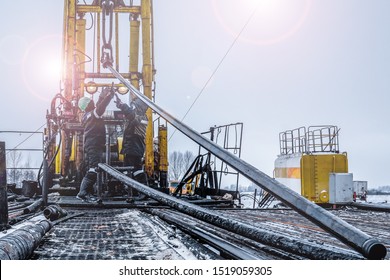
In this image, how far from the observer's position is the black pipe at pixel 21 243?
1215 millimetres

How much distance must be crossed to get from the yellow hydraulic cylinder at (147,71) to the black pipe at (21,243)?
415cm

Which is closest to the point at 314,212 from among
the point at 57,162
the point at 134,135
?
the point at 134,135

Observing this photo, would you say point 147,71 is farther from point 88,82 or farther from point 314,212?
point 314,212

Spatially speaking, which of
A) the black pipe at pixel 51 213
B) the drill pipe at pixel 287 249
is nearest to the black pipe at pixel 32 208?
the black pipe at pixel 51 213

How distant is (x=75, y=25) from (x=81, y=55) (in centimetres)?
46

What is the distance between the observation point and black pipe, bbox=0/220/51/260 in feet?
3.98

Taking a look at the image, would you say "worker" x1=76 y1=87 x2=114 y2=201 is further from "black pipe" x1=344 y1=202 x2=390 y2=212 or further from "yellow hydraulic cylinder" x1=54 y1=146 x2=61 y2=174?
"black pipe" x1=344 y1=202 x2=390 y2=212

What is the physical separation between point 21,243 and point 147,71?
4789 millimetres

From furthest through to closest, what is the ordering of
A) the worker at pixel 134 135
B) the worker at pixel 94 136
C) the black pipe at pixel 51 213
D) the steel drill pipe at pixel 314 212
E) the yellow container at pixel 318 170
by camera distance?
the yellow container at pixel 318 170 → the worker at pixel 134 135 → the worker at pixel 94 136 → the black pipe at pixel 51 213 → the steel drill pipe at pixel 314 212

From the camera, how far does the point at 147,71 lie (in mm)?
5926

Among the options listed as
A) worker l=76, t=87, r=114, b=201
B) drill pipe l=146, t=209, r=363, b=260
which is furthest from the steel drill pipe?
worker l=76, t=87, r=114, b=201

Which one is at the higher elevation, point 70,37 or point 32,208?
point 70,37

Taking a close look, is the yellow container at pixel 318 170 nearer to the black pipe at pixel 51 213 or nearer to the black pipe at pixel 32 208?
the black pipe at pixel 32 208
